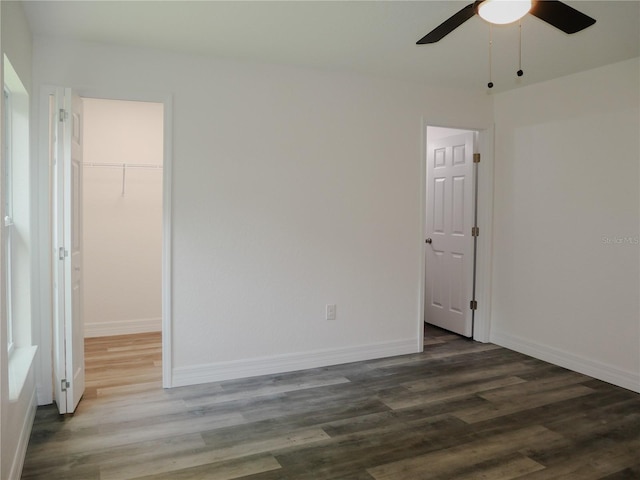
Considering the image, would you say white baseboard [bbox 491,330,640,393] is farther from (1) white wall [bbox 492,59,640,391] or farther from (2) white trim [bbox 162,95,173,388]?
(2) white trim [bbox 162,95,173,388]

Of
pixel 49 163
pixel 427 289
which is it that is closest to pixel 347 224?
pixel 427 289

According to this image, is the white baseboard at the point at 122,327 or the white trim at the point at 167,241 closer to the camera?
the white trim at the point at 167,241

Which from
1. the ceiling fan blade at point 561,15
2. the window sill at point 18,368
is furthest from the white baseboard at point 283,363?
the ceiling fan blade at point 561,15

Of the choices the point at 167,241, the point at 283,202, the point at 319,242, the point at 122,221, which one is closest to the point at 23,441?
the point at 167,241

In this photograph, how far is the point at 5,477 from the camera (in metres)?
2.00

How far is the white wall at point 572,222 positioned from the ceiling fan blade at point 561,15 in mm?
1858

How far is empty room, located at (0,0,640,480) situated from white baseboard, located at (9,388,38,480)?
3 cm

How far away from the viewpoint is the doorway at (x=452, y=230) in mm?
4758

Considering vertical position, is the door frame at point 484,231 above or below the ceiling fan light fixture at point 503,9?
below

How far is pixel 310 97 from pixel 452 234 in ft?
6.91

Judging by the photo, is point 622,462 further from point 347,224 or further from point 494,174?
point 494,174

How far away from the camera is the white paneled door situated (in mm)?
4781

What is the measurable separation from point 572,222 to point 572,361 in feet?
3.67

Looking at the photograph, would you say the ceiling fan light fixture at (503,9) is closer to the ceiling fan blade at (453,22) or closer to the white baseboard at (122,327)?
the ceiling fan blade at (453,22)
